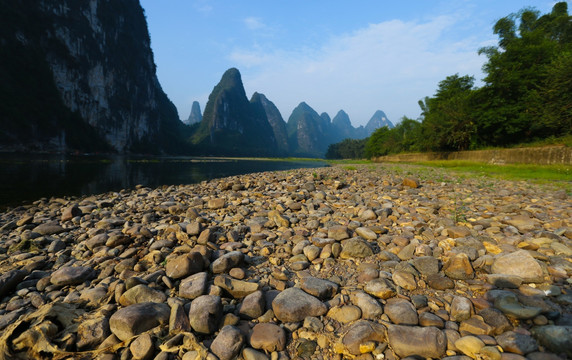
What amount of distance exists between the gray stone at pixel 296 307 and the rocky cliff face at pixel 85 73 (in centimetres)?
8728

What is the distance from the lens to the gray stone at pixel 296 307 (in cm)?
219

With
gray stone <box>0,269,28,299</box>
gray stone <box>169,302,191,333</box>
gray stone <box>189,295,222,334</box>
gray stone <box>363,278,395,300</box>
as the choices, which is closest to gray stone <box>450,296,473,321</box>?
gray stone <box>363,278,395,300</box>

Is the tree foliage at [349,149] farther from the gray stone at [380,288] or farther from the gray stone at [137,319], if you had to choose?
the gray stone at [137,319]

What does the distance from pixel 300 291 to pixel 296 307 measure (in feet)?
0.73

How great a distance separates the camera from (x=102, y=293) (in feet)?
8.41

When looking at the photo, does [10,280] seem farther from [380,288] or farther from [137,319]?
[380,288]

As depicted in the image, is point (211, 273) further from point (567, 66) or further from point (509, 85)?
point (509, 85)

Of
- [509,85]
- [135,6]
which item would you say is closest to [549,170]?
[509,85]

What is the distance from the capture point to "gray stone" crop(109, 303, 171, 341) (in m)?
1.97

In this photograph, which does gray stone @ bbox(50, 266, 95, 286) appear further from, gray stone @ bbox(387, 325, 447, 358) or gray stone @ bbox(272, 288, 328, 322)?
gray stone @ bbox(387, 325, 447, 358)

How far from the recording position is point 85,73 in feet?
313

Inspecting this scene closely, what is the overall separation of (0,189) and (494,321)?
17.3 meters

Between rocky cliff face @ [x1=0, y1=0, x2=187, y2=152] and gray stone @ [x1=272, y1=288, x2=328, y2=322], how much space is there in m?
87.3

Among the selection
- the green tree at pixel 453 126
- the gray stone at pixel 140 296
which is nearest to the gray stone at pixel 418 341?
the gray stone at pixel 140 296
